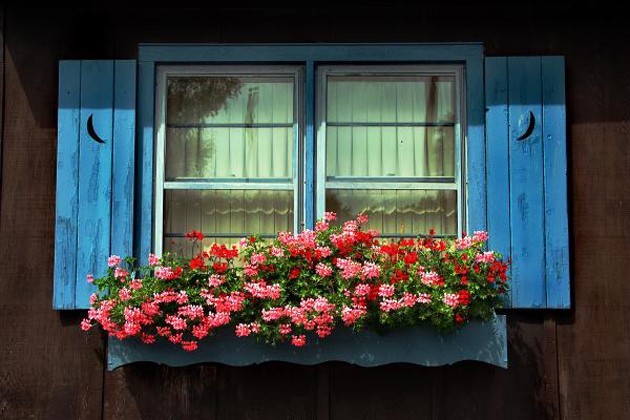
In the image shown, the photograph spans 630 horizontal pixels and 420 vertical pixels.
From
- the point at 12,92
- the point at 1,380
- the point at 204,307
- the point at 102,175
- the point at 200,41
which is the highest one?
the point at 200,41

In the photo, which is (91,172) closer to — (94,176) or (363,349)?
(94,176)

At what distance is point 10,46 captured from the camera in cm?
402

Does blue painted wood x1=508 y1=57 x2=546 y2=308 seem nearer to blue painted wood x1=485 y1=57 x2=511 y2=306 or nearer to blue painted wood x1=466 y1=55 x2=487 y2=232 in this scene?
blue painted wood x1=485 y1=57 x2=511 y2=306

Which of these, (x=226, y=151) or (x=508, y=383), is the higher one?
(x=226, y=151)

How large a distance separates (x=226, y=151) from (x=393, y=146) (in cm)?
80

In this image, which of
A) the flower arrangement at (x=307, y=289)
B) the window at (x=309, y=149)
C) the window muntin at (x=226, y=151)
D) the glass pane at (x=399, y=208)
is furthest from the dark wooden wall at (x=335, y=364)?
the glass pane at (x=399, y=208)

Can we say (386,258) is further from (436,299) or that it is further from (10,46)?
(10,46)

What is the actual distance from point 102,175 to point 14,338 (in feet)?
2.75

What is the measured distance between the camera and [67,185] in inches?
151

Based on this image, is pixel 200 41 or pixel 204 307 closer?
pixel 204 307

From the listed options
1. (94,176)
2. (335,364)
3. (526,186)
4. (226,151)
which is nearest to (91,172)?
(94,176)

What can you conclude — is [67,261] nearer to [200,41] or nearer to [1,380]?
[1,380]

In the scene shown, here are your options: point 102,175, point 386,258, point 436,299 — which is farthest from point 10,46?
point 436,299

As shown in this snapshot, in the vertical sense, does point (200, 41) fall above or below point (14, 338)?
above
